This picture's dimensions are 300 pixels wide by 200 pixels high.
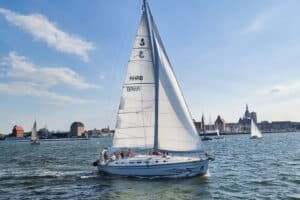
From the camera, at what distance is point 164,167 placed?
100ft

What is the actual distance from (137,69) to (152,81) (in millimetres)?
1709

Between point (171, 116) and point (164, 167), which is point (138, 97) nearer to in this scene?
point (171, 116)

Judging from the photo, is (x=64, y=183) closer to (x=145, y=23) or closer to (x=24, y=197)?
(x=24, y=197)

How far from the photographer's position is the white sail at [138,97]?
32.8 m

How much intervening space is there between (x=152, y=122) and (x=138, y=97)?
2516mm

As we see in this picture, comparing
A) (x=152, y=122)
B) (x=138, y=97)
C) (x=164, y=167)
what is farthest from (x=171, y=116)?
(x=164, y=167)

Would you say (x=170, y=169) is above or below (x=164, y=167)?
below

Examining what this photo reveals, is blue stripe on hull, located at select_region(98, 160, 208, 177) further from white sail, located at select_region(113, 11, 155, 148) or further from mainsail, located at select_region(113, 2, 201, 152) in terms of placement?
white sail, located at select_region(113, 11, 155, 148)

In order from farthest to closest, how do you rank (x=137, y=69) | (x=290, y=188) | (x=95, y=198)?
1. (x=137, y=69)
2. (x=290, y=188)
3. (x=95, y=198)

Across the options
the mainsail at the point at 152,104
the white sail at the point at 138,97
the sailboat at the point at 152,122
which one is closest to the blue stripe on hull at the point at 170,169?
the sailboat at the point at 152,122

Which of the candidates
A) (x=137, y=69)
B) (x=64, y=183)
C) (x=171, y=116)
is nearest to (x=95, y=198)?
(x=64, y=183)

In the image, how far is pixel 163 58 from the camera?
107 feet

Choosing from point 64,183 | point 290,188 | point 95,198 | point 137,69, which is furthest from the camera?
point 137,69

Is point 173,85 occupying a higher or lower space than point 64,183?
higher
